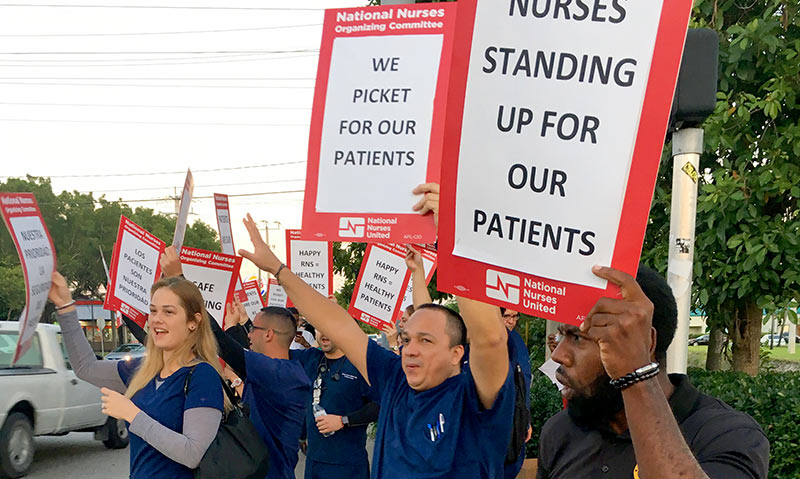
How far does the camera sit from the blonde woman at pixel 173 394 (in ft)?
12.4

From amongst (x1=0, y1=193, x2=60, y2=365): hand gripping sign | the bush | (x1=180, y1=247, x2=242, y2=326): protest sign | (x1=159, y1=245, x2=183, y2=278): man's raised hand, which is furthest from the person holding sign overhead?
the bush

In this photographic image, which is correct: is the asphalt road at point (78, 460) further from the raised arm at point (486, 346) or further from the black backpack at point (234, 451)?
Result: the raised arm at point (486, 346)

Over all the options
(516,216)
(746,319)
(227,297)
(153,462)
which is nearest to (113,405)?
A: (153,462)

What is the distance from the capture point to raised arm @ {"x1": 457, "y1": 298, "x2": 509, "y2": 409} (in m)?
3.16

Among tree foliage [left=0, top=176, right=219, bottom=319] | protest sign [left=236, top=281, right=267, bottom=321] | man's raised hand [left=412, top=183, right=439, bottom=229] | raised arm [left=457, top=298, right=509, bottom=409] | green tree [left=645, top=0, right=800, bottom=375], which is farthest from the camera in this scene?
tree foliage [left=0, top=176, right=219, bottom=319]

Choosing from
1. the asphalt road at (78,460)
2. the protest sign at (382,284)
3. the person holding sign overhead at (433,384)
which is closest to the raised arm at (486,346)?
the person holding sign overhead at (433,384)

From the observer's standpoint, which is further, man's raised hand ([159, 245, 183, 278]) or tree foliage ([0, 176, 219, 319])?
tree foliage ([0, 176, 219, 319])

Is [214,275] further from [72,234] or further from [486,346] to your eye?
[72,234]

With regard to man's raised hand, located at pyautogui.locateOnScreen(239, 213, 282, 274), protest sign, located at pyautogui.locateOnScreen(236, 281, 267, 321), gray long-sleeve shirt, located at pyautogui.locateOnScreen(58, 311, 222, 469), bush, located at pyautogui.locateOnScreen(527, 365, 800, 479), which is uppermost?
man's raised hand, located at pyautogui.locateOnScreen(239, 213, 282, 274)

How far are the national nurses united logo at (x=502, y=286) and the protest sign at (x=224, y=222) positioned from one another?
521 centimetres

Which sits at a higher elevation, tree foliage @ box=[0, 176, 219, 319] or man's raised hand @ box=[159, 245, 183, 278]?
man's raised hand @ box=[159, 245, 183, 278]

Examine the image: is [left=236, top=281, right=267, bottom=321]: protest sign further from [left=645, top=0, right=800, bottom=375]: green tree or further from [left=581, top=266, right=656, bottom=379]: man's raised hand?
[left=581, top=266, right=656, bottom=379]: man's raised hand

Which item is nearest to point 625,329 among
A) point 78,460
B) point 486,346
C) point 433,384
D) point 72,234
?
point 486,346

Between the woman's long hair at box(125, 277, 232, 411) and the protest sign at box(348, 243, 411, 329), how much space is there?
11.5ft
